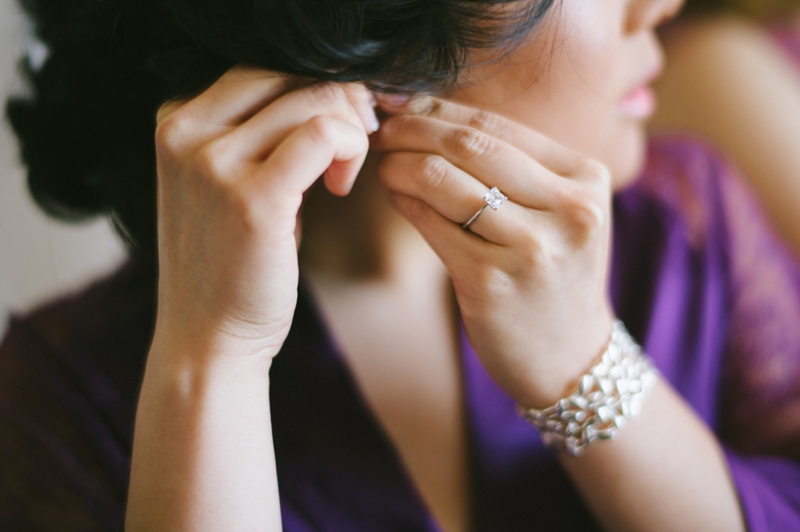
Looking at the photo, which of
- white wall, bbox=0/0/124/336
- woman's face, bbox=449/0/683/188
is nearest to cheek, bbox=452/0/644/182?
woman's face, bbox=449/0/683/188

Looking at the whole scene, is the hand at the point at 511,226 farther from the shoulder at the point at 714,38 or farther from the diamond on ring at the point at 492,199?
the shoulder at the point at 714,38

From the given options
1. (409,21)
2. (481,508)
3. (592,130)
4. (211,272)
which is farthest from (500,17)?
(481,508)

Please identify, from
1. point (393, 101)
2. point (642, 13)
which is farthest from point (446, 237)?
point (642, 13)

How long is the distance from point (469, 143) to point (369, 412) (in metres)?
0.42

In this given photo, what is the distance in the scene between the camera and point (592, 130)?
676mm

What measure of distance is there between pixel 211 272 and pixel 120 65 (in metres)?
0.30

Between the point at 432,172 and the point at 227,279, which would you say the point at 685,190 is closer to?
the point at 432,172

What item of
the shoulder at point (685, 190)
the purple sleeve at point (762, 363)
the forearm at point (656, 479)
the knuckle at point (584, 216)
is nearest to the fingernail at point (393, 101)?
the knuckle at point (584, 216)

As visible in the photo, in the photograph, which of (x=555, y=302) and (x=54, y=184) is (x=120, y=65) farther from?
(x=555, y=302)

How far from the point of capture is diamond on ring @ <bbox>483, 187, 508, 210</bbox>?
54 cm

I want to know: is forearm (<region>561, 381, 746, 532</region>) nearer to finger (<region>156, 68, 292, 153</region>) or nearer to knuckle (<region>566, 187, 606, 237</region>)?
knuckle (<region>566, 187, 606, 237</region>)

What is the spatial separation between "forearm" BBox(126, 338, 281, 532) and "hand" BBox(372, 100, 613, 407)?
247 millimetres

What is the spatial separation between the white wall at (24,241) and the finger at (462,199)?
58 centimetres

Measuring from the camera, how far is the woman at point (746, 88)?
55.0 inches
